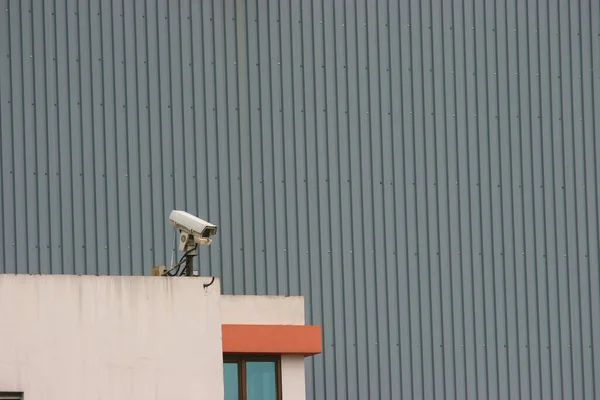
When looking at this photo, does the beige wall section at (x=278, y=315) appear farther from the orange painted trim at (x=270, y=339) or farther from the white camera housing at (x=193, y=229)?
the white camera housing at (x=193, y=229)

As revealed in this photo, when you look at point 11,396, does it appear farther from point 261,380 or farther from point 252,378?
point 261,380

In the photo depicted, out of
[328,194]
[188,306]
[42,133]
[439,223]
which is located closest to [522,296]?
[439,223]

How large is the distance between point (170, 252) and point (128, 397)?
7975mm

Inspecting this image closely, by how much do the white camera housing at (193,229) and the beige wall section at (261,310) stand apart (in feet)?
8.18

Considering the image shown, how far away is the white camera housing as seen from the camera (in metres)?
19.9

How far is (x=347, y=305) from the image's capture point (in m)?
27.0

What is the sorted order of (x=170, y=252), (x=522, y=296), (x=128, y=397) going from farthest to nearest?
(x=522, y=296) < (x=170, y=252) < (x=128, y=397)

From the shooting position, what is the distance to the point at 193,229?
2002 centimetres

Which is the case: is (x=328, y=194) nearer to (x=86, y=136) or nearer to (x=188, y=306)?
(x=86, y=136)

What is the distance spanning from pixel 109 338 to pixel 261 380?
13.5ft

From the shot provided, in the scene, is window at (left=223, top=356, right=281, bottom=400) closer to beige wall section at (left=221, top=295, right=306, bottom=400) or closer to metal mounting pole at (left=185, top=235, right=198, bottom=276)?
beige wall section at (left=221, top=295, right=306, bottom=400)

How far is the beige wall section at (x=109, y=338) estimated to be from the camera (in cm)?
1803

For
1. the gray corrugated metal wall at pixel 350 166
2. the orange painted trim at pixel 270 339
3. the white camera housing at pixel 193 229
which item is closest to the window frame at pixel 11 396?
the white camera housing at pixel 193 229

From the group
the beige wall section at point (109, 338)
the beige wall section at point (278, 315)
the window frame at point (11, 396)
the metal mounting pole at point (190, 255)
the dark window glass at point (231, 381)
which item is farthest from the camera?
the beige wall section at point (278, 315)
